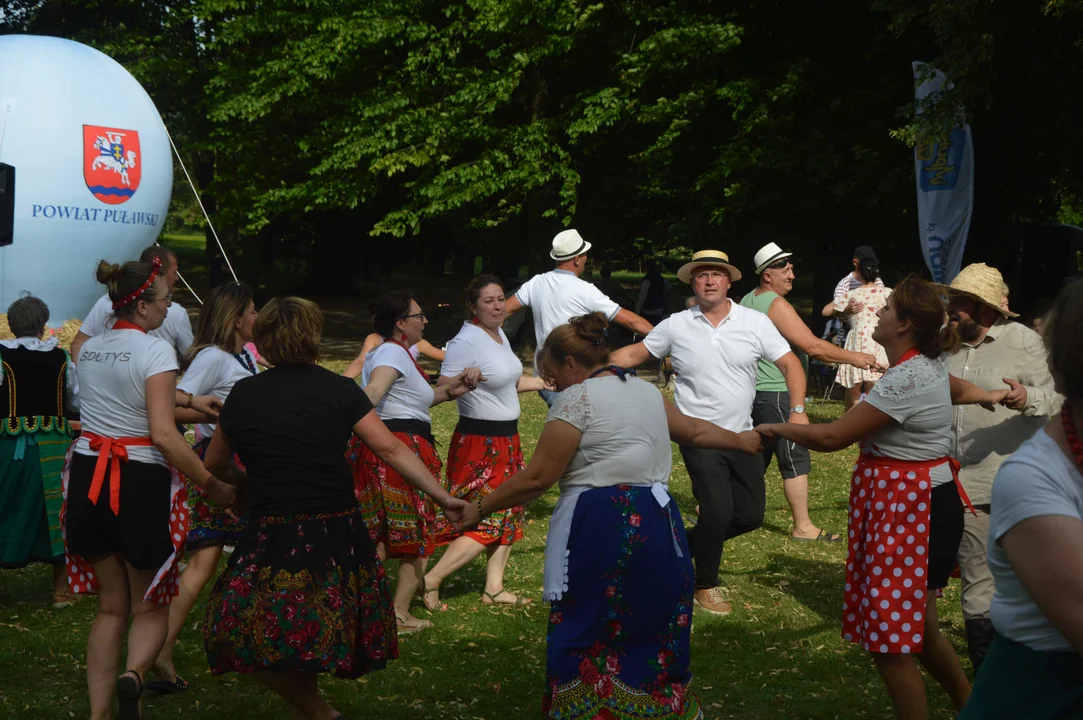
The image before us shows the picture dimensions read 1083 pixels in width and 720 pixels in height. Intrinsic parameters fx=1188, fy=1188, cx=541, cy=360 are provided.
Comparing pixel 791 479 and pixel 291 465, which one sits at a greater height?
pixel 291 465

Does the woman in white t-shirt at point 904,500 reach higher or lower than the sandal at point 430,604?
higher

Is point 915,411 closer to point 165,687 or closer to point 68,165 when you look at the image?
point 165,687

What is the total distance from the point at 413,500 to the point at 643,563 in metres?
2.54

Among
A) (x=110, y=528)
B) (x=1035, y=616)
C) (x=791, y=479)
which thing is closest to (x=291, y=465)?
(x=110, y=528)

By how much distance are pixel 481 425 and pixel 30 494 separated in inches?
107

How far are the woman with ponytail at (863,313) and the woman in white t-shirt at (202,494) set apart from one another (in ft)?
21.7

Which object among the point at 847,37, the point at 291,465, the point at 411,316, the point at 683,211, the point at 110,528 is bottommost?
the point at 110,528

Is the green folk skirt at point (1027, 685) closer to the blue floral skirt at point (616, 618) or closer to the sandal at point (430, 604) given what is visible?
the blue floral skirt at point (616, 618)

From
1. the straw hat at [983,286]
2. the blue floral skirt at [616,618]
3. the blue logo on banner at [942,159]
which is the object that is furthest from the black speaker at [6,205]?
the blue logo on banner at [942,159]

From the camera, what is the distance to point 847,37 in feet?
66.5

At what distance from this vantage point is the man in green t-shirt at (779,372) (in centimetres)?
735

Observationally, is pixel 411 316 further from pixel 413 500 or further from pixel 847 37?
pixel 847 37

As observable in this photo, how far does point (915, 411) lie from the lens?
4695 mm

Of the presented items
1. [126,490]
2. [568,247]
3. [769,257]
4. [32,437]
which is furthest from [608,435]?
[769,257]
